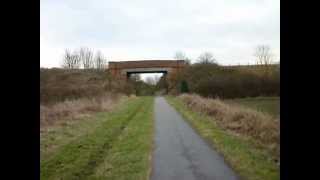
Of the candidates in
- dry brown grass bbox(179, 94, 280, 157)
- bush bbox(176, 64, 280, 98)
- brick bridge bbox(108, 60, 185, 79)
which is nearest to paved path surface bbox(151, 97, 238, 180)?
dry brown grass bbox(179, 94, 280, 157)

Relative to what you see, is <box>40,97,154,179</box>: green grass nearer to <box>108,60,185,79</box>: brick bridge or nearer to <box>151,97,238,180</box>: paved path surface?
<box>151,97,238,180</box>: paved path surface

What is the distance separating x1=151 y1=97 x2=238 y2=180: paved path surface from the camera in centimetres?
1086

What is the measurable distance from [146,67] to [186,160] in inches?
3104

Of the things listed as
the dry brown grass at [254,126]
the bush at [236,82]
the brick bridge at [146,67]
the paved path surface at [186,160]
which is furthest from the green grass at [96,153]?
the brick bridge at [146,67]

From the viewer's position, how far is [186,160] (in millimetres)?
13344

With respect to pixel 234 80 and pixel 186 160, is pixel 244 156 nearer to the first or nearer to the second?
pixel 186 160

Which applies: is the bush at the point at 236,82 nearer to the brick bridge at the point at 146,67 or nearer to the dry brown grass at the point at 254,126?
the dry brown grass at the point at 254,126

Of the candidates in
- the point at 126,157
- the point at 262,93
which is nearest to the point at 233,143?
the point at 126,157

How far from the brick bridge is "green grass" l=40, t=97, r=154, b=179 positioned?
6621cm

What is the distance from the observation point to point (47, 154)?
14273 millimetres

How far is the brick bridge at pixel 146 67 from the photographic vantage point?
88.5 meters

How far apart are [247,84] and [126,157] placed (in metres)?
26.5
